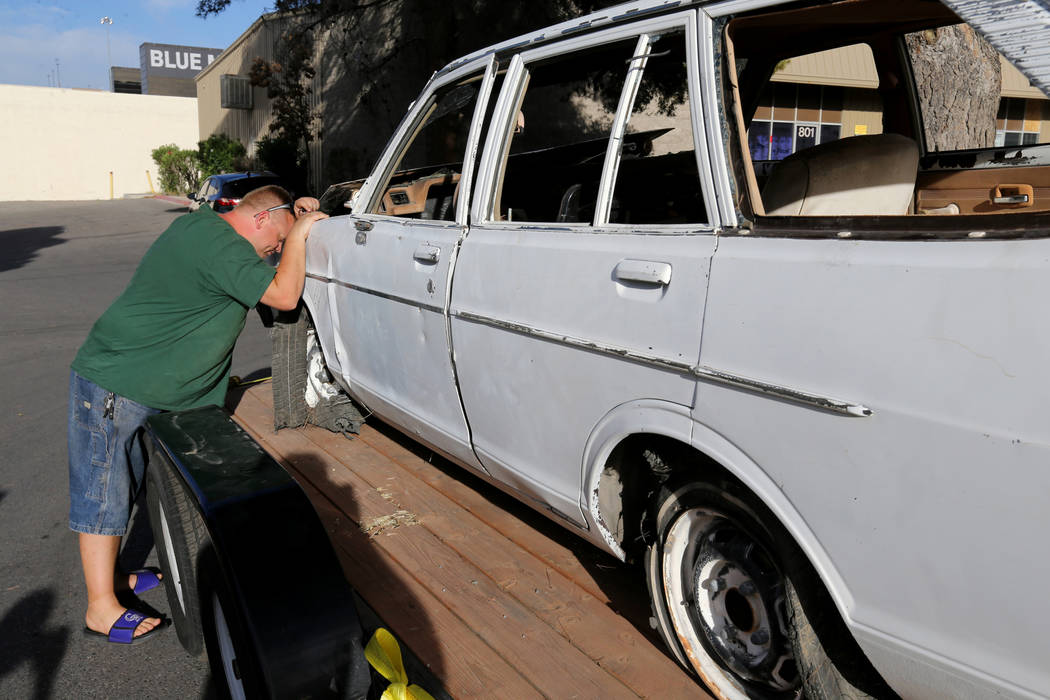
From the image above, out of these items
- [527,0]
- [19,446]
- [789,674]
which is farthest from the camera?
[527,0]

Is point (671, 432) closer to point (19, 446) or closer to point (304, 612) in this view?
point (304, 612)

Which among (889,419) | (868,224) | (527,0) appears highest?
(527,0)

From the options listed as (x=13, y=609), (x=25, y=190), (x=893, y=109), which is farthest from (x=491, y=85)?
(x=25, y=190)

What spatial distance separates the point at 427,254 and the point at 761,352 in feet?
5.32

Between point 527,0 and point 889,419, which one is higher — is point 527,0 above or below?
above

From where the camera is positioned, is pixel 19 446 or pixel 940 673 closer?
pixel 940 673

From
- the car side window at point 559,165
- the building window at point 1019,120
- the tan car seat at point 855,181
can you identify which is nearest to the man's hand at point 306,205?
the car side window at point 559,165

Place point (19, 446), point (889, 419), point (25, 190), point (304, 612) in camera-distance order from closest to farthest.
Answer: point (889, 419) < point (304, 612) < point (19, 446) < point (25, 190)

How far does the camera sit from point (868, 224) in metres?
1.74

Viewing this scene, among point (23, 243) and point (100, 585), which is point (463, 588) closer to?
point (100, 585)

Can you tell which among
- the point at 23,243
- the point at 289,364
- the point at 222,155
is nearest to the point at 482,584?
the point at 289,364

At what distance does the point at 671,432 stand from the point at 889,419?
62 centimetres

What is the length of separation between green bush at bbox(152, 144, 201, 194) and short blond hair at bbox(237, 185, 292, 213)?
3208cm

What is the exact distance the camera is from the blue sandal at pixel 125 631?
2.85 meters
